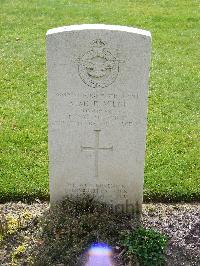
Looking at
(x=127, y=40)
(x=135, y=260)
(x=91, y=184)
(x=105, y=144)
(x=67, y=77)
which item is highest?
(x=127, y=40)

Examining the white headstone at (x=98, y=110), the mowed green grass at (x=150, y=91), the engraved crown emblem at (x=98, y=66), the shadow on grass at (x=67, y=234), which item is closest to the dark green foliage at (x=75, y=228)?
the shadow on grass at (x=67, y=234)

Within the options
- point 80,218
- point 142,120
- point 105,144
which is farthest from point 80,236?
point 142,120

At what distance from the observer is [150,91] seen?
8359 mm

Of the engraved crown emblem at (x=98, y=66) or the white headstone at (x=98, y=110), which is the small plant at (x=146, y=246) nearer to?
the white headstone at (x=98, y=110)

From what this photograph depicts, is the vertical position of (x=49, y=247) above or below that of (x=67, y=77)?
below

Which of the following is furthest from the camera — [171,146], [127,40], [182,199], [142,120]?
[171,146]

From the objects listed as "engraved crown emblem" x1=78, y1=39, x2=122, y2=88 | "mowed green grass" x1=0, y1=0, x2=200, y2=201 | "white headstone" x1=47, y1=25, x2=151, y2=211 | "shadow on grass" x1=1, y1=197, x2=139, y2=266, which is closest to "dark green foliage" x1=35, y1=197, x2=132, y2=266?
"shadow on grass" x1=1, y1=197, x2=139, y2=266

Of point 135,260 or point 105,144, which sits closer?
point 135,260

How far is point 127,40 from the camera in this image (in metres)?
4.77

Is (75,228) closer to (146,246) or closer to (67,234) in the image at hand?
(67,234)

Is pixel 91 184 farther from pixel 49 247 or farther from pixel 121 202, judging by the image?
pixel 49 247

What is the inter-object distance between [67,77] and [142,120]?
0.81 m

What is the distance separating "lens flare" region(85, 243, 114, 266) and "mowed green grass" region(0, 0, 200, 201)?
1.07 metres

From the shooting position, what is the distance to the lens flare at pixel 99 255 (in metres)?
4.96
